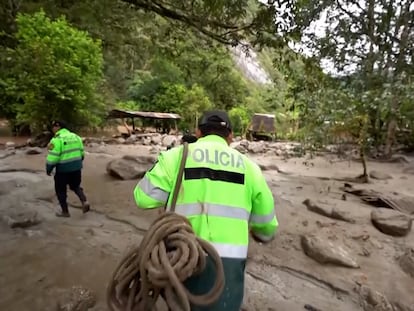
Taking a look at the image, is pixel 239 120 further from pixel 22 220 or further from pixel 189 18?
pixel 22 220

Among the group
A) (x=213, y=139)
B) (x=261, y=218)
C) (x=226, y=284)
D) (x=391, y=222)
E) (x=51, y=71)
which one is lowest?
(x=391, y=222)

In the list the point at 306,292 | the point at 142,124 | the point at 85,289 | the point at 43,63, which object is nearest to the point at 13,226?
the point at 85,289

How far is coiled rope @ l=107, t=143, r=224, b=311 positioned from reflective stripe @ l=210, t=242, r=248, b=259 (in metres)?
0.16

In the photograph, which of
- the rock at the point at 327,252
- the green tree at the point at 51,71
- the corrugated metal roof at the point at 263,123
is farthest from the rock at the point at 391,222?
the corrugated metal roof at the point at 263,123

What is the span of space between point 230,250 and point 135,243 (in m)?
3.25

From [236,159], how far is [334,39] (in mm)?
11555

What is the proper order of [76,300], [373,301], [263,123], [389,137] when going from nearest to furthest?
[76,300] → [373,301] → [389,137] → [263,123]

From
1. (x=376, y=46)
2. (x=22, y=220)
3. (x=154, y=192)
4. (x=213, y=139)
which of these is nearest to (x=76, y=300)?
(x=154, y=192)

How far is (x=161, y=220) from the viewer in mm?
1715

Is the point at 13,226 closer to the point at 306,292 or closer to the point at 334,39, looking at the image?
the point at 306,292

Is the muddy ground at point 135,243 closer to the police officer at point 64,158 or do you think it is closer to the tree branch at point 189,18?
the police officer at point 64,158

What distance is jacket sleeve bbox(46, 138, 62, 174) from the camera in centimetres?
537

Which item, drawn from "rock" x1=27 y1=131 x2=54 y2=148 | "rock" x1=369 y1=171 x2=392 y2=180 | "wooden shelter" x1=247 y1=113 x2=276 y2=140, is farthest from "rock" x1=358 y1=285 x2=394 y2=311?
"wooden shelter" x1=247 y1=113 x2=276 y2=140

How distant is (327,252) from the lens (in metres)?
4.85
